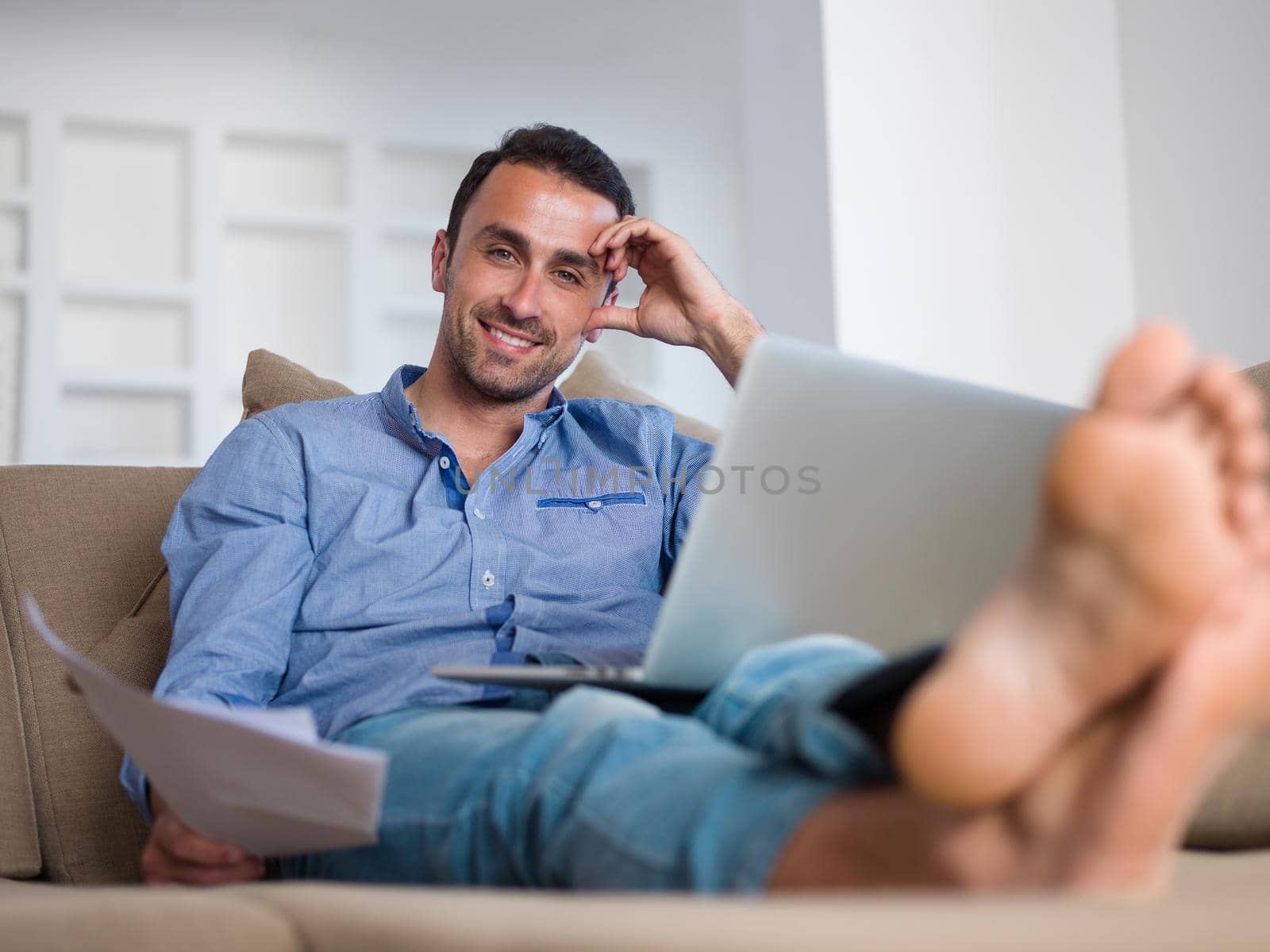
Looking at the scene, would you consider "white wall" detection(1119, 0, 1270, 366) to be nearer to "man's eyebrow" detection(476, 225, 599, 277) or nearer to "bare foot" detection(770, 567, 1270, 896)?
"man's eyebrow" detection(476, 225, 599, 277)

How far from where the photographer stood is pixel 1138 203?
3270 mm

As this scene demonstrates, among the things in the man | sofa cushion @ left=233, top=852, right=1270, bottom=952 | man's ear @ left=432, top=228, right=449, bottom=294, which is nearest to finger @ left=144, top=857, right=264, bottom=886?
the man

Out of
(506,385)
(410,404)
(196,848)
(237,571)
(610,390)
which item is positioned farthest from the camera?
(610,390)

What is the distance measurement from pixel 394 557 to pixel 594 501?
266 millimetres

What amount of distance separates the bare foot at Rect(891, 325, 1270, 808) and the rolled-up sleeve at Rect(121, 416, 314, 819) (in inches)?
34.8

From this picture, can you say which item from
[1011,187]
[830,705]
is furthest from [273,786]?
[1011,187]

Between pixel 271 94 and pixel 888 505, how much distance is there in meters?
4.76

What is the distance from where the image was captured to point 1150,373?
2.01 feet

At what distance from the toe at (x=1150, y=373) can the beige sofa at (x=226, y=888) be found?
229mm

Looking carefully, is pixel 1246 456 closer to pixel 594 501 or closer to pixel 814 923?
pixel 814 923

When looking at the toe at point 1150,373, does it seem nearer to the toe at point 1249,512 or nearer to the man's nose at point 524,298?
the toe at point 1249,512

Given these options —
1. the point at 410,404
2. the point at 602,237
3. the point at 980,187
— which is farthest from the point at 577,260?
the point at 980,187

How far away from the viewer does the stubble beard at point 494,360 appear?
67.4 inches

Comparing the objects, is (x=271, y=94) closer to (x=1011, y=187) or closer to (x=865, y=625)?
(x=1011, y=187)
